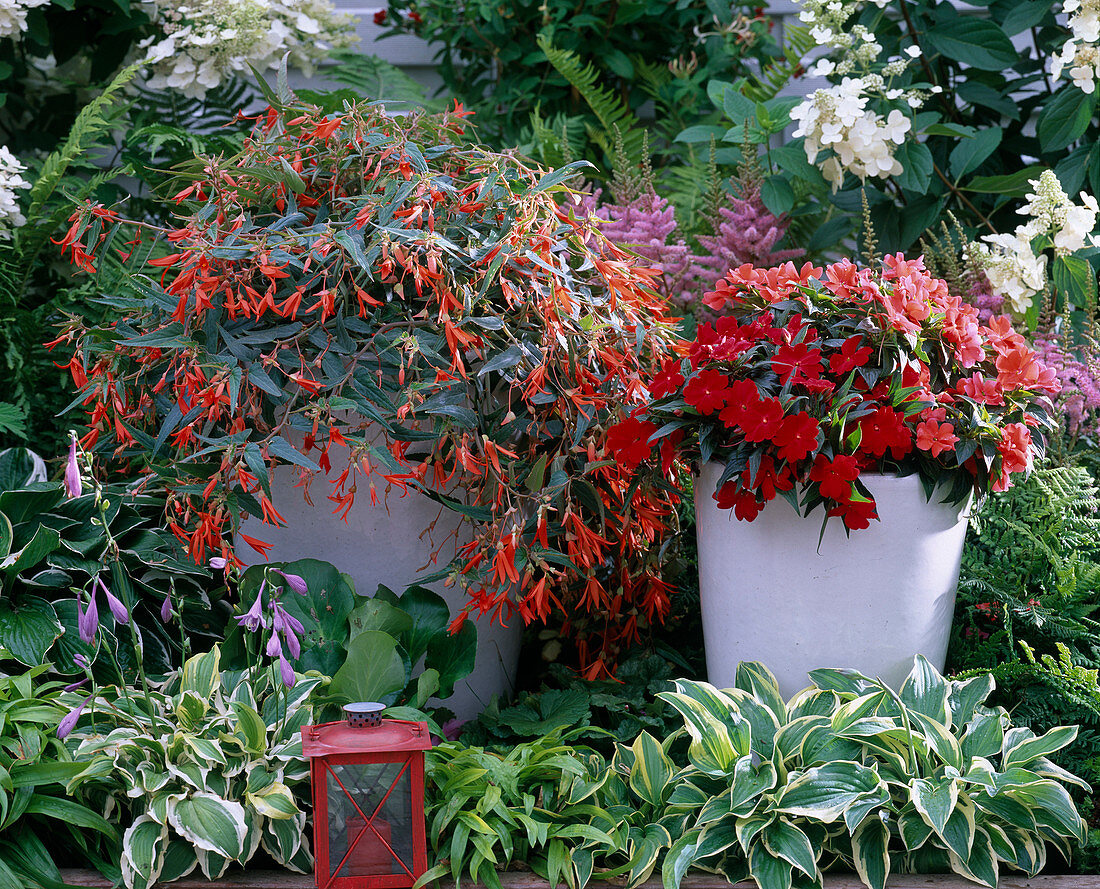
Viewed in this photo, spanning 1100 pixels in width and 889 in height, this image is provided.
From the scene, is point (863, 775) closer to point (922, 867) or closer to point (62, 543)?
point (922, 867)

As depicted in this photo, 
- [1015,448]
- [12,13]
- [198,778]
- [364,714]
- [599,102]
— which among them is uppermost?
[12,13]

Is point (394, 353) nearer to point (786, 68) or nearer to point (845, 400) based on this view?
point (845, 400)

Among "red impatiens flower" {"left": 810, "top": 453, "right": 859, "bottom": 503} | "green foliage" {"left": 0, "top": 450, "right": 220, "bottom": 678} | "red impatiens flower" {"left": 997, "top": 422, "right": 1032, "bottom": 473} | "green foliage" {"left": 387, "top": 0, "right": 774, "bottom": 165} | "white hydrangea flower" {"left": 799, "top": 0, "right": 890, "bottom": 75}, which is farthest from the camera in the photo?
"green foliage" {"left": 387, "top": 0, "right": 774, "bottom": 165}

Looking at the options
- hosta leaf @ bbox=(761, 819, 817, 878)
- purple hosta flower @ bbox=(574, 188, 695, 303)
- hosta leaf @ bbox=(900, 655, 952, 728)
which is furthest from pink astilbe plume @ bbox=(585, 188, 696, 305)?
hosta leaf @ bbox=(761, 819, 817, 878)

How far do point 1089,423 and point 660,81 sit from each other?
170 cm

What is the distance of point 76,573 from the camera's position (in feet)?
5.74

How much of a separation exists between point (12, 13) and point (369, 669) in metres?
1.98

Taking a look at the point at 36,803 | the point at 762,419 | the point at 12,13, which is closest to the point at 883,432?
the point at 762,419

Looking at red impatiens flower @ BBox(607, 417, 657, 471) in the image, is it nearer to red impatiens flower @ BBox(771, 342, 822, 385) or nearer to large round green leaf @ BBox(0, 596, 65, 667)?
red impatiens flower @ BBox(771, 342, 822, 385)

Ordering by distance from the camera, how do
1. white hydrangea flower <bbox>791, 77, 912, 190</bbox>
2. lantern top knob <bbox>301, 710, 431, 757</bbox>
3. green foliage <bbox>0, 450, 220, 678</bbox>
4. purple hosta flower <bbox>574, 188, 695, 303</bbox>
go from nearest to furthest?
lantern top knob <bbox>301, 710, 431, 757</bbox> → green foliage <bbox>0, 450, 220, 678</bbox> → white hydrangea flower <bbox>791, 77, 912, 190</bbox> → purple hosta flower <bbox>574, 188, 695, 303</bbox>

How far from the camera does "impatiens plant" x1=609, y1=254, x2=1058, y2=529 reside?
1.49 metres

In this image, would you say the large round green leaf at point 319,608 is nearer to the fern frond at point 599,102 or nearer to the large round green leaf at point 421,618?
the large round green leaf at point 421,618

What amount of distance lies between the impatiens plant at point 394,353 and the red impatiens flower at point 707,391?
0.46ft

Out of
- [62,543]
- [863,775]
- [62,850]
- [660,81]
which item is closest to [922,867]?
[863,775]
